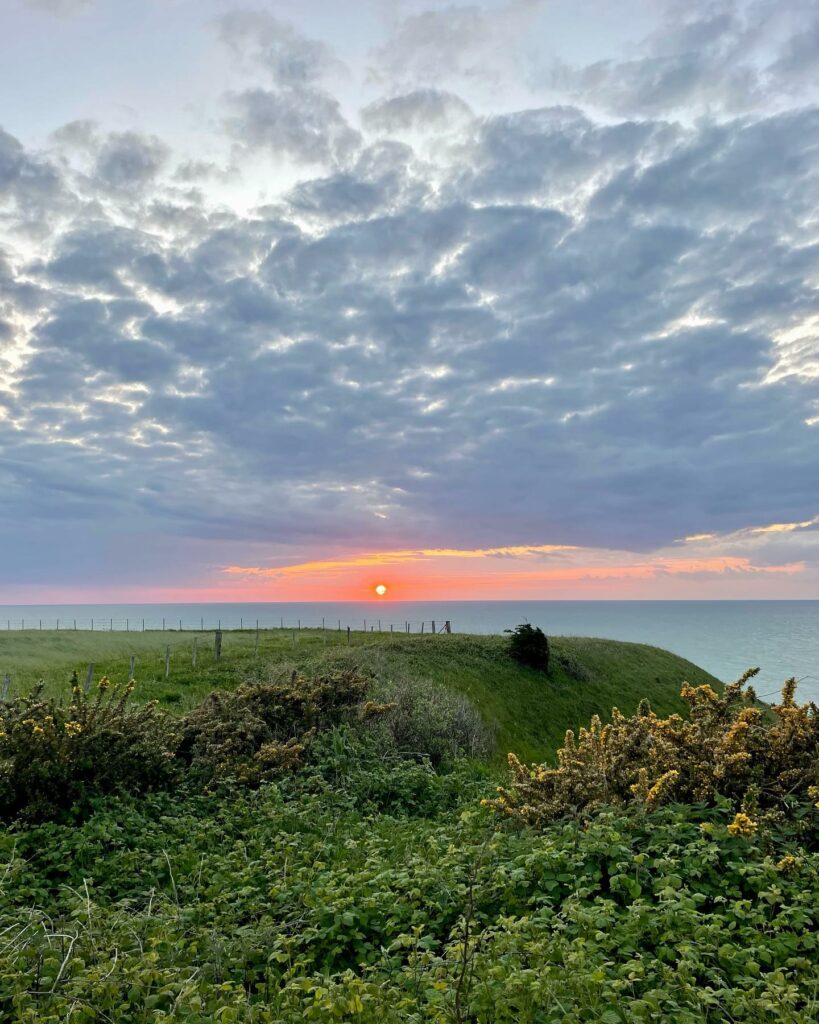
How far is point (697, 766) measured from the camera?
29.7 feet

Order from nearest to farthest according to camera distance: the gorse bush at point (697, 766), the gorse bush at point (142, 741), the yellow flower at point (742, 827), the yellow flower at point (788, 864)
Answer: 1. the yellow flower at point (788, 864)
2. the yellow flower at point (742, 827)
3. the gorse bush at point (697, 766)
4. the gorse bush at point (142, 741)

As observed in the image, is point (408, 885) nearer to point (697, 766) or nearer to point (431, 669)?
point (697, 766)

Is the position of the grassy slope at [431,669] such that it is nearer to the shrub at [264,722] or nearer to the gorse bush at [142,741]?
the shrub at [264,722]

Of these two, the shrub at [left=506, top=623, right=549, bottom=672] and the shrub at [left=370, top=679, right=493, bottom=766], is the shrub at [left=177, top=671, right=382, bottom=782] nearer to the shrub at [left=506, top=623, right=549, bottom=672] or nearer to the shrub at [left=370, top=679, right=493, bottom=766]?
the shrub at [left=370, top=679, right=493, bottom=766]

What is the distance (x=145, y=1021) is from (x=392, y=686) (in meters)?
18.7

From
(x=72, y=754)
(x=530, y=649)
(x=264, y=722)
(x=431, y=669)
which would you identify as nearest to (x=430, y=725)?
(x=264, y=722)

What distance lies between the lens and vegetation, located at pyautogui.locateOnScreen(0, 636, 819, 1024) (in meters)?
5.14

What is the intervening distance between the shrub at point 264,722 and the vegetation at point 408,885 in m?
0.08

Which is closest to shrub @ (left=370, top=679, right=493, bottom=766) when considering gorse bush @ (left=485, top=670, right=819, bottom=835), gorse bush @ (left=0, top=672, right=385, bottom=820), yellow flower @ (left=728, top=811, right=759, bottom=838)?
gorse bush @ (left=0, top=672, right=385, bottom=820)

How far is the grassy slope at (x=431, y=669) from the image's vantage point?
2833cm

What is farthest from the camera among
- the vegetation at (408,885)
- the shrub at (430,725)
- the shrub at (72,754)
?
the shrub at (430,725)

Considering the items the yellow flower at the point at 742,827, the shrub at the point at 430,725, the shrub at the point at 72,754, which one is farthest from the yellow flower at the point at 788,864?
the shrub at the point at 430,725

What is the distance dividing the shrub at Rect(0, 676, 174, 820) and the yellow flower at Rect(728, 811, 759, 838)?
10410mm

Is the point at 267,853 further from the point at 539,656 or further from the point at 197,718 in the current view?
the point at 539,656
